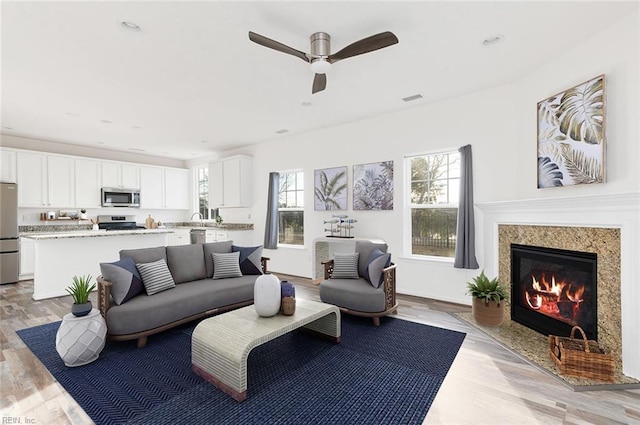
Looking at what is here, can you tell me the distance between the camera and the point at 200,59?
3.14 m

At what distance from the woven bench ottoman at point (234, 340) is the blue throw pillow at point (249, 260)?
1.36 meters

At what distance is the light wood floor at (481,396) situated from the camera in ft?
6.33

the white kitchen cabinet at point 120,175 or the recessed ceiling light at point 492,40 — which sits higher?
the recessed ceiling light at point 492,40

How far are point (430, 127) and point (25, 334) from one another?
5546 millimetres

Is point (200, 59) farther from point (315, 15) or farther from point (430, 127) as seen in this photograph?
point (430, 127)

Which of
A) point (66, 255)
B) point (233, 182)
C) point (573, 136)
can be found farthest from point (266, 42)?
point (233, 182)

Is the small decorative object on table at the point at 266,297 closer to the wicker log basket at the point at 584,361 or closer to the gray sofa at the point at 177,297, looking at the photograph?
the gray sofa at the point at 177,297

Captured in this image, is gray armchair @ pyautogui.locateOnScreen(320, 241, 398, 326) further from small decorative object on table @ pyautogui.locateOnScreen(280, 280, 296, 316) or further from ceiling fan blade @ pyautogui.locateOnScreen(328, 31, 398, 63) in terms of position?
ceiling fan blade @ pyautogui.locateOnScreen(328, 31, 398, 63)

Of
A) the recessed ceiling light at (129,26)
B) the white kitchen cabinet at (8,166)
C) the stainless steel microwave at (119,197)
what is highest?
the recessed ceiling light at (129,26)

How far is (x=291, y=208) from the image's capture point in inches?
256

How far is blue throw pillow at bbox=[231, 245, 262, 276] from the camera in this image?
4.22m

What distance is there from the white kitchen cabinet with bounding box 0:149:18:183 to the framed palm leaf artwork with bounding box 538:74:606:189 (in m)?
8.68

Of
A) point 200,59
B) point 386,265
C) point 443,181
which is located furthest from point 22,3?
point 443,181

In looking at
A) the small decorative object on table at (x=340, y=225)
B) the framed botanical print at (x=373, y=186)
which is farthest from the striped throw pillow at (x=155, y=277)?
the framed botanical print at (x=373, y=186)
